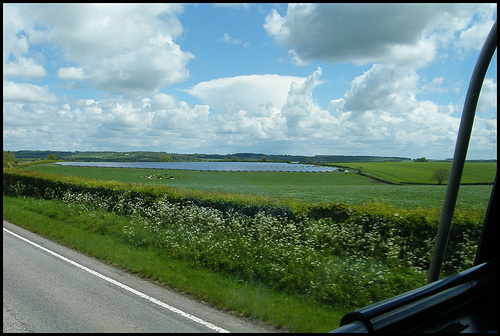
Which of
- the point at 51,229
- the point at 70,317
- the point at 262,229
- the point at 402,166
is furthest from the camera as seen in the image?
the point at 402,166

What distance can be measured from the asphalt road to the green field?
184 inches

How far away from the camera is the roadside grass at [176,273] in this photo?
4.64 m

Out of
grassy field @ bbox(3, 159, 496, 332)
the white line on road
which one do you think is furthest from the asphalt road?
grassy field @ bbox(3, 159, 496, 332)

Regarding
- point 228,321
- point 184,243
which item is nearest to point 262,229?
point 184,243

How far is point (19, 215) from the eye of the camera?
1349cm

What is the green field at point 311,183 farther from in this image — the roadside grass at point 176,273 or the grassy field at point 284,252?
the roadside grass at point 176,273

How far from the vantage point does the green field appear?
1162 centimetres

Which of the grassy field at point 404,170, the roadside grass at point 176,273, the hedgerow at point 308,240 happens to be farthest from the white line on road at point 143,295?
the grassy field at point 404,170

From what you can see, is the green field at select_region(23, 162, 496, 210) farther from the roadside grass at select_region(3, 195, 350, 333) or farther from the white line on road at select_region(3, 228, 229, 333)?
the white line on road at select_region(3, 228, 229, 333)

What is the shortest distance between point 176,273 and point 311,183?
69.9ft

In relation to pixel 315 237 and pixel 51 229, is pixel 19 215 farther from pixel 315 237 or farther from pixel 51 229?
pixel 315 237

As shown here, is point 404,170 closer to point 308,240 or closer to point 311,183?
point 311,183

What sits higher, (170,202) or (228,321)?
(170,202)

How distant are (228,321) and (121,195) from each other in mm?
10247
